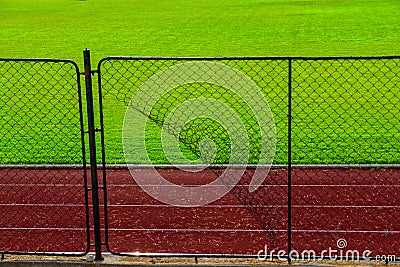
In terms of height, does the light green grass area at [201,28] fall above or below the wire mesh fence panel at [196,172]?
above

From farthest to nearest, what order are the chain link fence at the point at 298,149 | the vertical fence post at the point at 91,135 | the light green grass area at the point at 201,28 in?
the light green grass area at the point at 201,28 → the chain link fence at the point at 298,149 → the vertical fence post at the point at 91,135

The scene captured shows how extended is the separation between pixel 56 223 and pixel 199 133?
13.1ft

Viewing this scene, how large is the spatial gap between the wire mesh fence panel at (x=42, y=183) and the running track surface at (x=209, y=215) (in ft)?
0.04

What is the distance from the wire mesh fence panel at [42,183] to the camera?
744 centimetres

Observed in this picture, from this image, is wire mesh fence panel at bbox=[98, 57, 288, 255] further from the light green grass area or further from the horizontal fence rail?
the light green grass area

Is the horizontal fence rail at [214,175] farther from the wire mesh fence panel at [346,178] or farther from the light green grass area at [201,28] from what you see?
the light green grass area at [201,28]

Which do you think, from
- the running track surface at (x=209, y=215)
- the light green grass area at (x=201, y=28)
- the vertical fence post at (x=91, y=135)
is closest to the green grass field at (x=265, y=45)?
the light green grass area at (x=201, y=28)

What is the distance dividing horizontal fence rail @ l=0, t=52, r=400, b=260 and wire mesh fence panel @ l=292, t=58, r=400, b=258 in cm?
2

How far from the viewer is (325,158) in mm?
10227

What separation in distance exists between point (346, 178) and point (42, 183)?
351 centimetres

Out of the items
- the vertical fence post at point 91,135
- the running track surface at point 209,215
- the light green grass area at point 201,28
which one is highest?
the light green grass area at point 201,28

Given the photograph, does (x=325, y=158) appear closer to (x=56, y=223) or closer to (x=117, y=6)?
(x=56, y=223)

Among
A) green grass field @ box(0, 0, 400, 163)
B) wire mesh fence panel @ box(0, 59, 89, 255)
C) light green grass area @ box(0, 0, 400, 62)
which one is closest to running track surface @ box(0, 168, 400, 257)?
wire mesh fence panel @ box(0, 59, 89, 255)

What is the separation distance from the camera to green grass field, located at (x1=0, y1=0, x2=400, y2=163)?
10.9 meters
